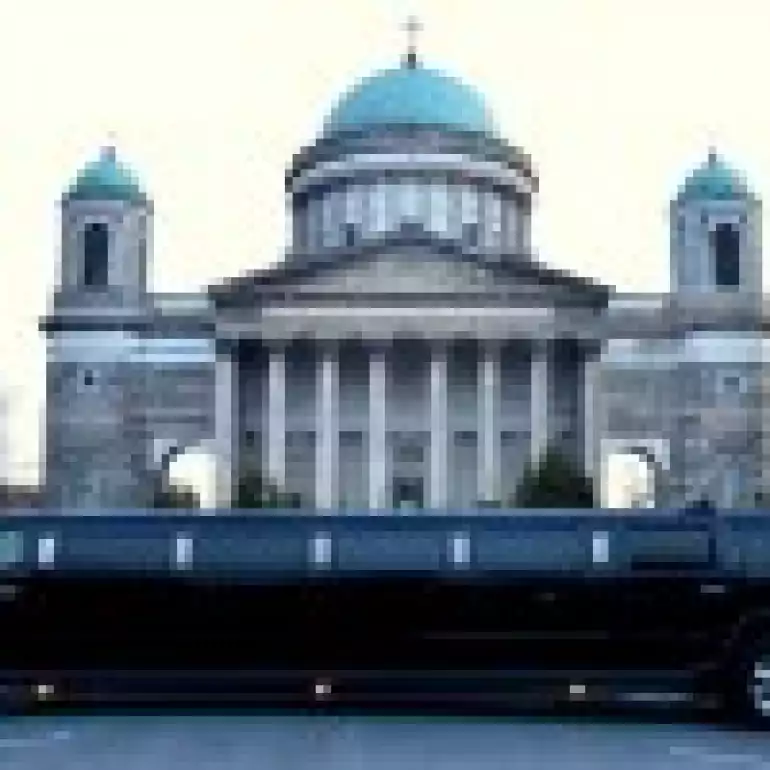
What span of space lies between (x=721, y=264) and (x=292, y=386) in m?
15.7

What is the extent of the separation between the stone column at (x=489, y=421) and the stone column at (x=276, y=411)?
689 cm

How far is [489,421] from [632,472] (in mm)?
6381

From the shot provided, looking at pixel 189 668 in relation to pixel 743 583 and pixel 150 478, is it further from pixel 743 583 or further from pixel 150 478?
pixel 150 478

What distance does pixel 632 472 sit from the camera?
2657 inches

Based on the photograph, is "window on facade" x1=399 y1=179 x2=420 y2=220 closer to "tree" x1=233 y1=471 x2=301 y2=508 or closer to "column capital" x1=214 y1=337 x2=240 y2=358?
"column capital" x1=214 y1=337 x2=240 y2=358

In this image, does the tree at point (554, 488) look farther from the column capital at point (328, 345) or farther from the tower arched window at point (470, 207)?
the tower arched window at point (470, 207)

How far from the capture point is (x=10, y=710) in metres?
13.0

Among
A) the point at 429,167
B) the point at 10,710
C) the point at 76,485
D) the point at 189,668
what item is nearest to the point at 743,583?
the point at 189,668

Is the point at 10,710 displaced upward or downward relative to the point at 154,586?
downward

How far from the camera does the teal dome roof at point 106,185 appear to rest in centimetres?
6481

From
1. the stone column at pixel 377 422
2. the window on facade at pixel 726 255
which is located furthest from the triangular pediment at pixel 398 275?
the window on facade at pixel 726 255

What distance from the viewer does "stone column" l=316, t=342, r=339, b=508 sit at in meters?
64.0

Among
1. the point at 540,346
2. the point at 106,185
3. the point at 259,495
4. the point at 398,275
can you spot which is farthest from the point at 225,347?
the point at 540,346

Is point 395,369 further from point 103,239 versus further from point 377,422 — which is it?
point 103,239
